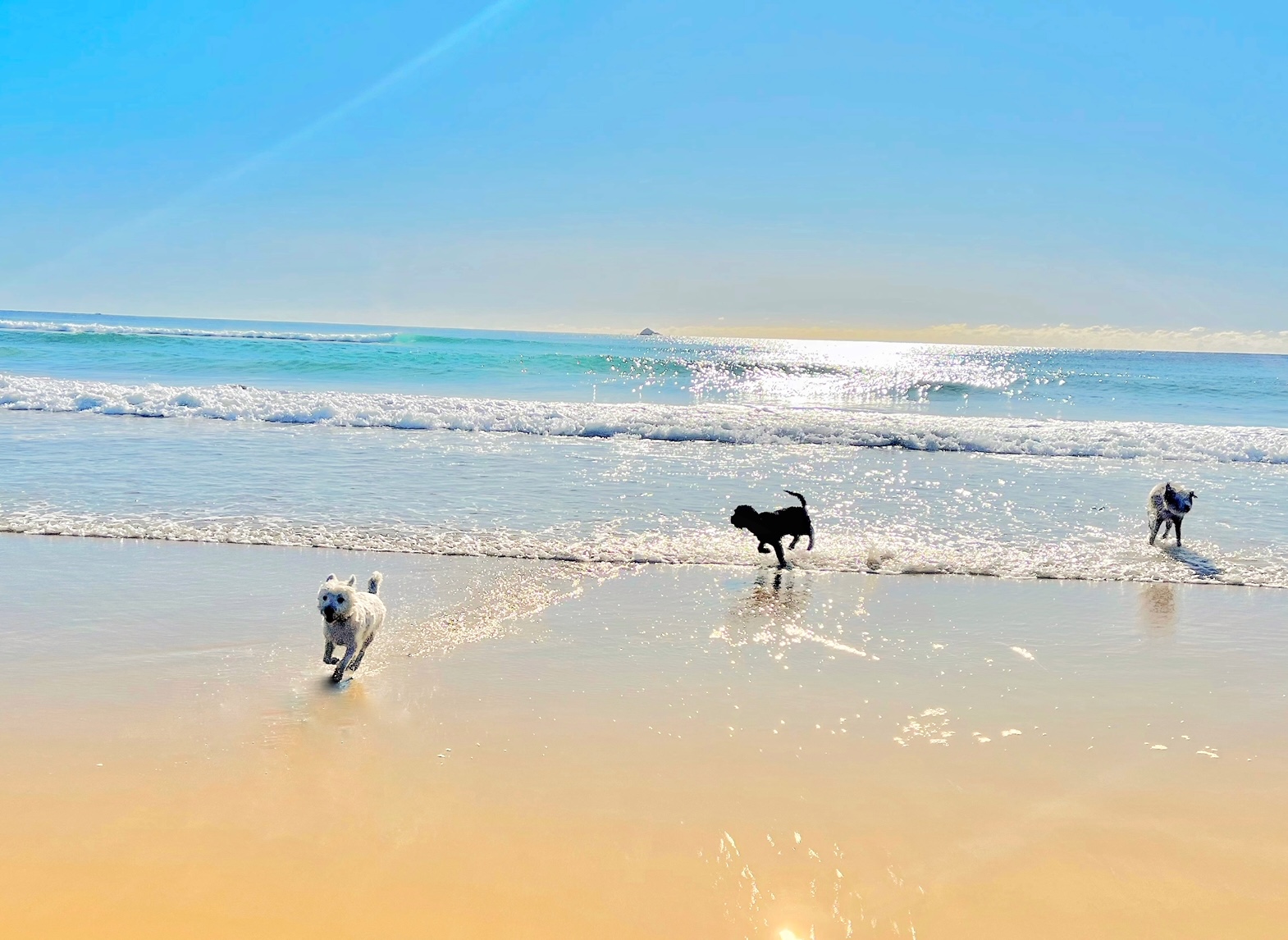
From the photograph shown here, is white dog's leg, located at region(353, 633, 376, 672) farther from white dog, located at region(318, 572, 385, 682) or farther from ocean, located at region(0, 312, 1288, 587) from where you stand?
ocean, located at region(0, 312, 1288, 587)

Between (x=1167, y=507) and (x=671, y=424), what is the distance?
39.5ft

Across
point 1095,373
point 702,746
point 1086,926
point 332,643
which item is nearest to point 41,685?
point 332,643

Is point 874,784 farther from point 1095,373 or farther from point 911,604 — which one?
point 1095,373

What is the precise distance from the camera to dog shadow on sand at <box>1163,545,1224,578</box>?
29.4ft

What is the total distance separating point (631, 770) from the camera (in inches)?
168

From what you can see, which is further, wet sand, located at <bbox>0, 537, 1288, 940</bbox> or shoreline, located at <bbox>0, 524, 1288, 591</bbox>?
shoreline, located at <bbox>0, 524, 1288, 591</bbox>

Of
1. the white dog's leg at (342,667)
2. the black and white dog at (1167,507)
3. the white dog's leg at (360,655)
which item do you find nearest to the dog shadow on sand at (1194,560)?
the black and white dog at (1167,507)

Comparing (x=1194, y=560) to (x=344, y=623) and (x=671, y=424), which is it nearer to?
(x=344, y=623)

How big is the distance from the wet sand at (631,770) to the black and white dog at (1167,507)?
3032 mm

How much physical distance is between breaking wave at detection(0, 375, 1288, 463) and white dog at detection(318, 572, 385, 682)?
14.1 meters

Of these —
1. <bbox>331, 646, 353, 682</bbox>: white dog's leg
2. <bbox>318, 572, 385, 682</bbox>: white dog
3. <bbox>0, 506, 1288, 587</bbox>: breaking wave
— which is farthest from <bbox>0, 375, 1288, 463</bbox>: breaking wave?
<bbox>331, 646, 353, 682</bbox>: white dog's leg

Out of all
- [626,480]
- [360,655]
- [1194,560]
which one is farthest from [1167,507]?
[360,655]

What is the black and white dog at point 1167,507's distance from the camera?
9945mm

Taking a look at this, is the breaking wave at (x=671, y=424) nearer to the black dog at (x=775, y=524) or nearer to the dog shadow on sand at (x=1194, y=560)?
the dog shadow on sand at (x=1194, y=560)
